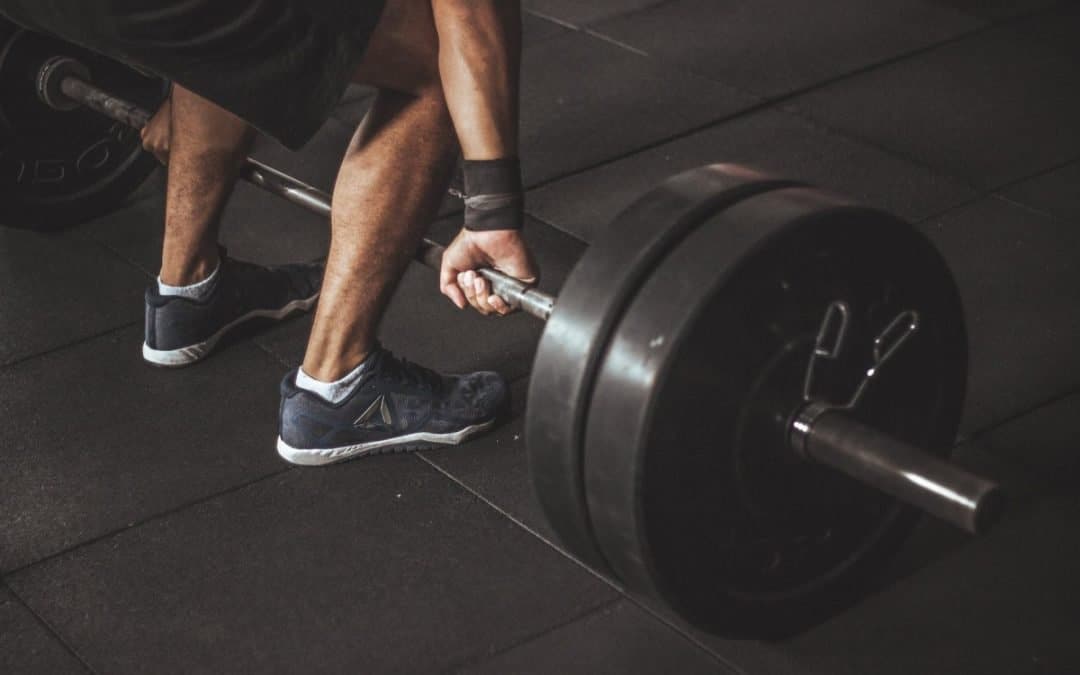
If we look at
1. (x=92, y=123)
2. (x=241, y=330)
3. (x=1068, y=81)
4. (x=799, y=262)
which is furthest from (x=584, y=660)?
(x=1068, y=81)

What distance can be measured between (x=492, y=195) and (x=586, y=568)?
1.49 feet

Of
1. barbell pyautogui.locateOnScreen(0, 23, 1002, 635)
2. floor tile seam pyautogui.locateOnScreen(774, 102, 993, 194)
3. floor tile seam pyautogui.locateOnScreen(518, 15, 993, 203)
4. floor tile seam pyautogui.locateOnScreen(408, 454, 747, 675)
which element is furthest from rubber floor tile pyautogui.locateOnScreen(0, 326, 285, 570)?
floor tile seam pyautogui.locateOnScreen(774, 102, 993, 194)

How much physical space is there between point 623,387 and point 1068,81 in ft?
6.72

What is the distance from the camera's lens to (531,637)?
5.59ft

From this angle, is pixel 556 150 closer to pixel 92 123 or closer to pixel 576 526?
pixel 92 123

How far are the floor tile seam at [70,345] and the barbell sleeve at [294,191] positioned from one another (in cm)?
32

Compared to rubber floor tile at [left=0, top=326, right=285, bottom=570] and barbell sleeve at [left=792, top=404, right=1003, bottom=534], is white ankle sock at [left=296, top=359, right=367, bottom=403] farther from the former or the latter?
barbell sleeve at [left=792, top=404, right=1003, bottom=534]

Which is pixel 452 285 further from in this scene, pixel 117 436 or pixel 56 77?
pixel 56 77

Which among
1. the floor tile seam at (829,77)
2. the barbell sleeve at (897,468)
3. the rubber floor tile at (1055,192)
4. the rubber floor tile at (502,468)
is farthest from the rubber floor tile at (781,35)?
the barbell sleeve at (897,468)

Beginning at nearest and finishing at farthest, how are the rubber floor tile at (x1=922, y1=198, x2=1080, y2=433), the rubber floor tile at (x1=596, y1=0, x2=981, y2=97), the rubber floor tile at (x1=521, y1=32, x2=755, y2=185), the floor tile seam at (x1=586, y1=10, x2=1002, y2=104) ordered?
the rubber floor tile at (x1=922, y1=198, x2=1080, y2=433)
the rubber floor tile at (x1=521, y1=32, x2=755, y2=185)
the floor tile seam at (x1=586, y1=10, x2=1002, y2=104)
the rubber floor tile at (x1=596, y1=0, x2=981, y2=97)

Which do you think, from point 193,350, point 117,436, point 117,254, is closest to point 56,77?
point 117,254

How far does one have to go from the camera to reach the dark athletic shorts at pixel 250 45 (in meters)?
1.69

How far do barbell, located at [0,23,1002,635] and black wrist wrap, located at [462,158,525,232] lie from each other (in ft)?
0.49

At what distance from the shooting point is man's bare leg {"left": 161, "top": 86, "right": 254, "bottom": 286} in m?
2.14
